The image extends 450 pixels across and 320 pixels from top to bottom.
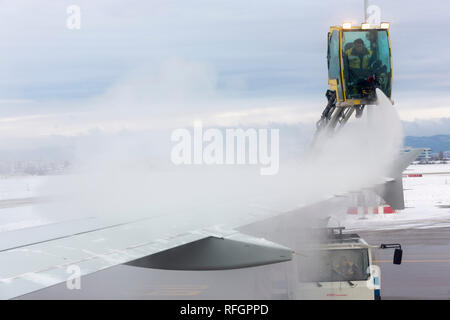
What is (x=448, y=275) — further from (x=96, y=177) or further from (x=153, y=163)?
(x=96, y=177)

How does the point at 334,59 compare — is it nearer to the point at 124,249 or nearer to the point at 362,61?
the point at 362,61

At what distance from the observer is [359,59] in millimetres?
13320

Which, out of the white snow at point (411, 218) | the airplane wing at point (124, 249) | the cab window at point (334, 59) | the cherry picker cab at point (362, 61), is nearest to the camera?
the airplane wing at point (124, 249)

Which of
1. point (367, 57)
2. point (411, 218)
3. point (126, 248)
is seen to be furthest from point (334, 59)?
point (411, 218)

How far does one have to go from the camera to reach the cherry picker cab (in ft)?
43.0

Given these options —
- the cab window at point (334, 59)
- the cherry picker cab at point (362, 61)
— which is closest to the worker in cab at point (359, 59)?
the cherry picker cab at point (362, 61)

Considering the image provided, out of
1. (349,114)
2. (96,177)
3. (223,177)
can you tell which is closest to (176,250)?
(96,177)

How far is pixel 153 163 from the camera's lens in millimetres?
12320

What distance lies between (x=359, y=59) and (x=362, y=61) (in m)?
0.09

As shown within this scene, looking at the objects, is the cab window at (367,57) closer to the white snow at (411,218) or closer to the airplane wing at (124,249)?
the white snow at (411,218)

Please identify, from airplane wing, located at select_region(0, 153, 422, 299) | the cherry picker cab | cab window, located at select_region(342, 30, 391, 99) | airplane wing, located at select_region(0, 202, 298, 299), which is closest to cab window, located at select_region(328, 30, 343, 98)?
the cherry picker cab

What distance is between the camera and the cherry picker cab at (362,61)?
13.1 metres
